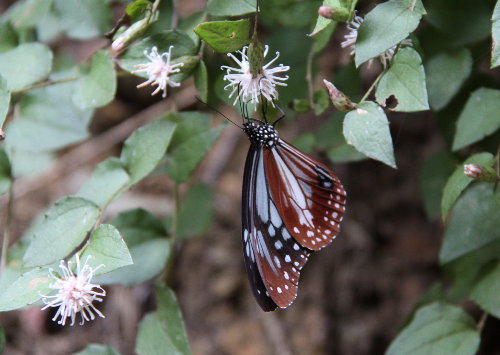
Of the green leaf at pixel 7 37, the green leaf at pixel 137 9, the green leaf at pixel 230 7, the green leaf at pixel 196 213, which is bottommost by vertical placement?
the green leaf at pixel 196 213

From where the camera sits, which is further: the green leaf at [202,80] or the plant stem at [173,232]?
the plant stem at [173,232]

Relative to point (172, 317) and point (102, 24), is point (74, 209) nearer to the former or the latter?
point (172, 317)

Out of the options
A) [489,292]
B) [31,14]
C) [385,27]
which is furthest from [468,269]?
[31,14]

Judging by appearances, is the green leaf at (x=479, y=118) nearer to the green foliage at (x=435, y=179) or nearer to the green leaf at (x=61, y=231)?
the green foliage at (x=435, y=179)

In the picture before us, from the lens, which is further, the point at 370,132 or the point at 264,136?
the point at 264,136

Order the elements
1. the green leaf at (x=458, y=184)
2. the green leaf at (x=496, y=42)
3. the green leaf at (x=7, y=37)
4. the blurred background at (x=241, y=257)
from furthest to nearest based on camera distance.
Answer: the blurred background at (x=241, y=257), the green leaf at (x=7, y=37), the green leaf at (x=458, y=184), the green leaf at (x=496, y=42)

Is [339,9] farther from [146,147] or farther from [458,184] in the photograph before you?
[146,147]

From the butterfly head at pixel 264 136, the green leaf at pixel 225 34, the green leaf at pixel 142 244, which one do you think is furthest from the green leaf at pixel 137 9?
the green leaf at pixel 142 244
